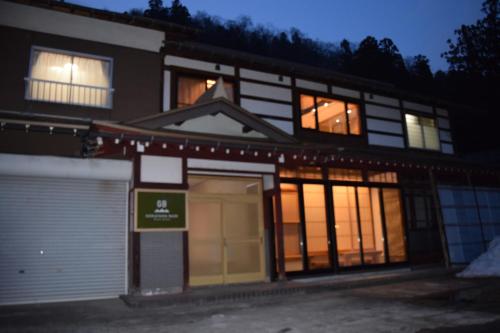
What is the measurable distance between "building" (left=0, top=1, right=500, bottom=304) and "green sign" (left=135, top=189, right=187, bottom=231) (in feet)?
0.11

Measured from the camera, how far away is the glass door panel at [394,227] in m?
12.6

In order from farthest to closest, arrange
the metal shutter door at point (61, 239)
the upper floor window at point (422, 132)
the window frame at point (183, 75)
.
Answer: the upper floor window at point (422, 132) < the window frame at point (183, 75) < the metal shutter door at point (61, 239)

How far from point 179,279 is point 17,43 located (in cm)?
686

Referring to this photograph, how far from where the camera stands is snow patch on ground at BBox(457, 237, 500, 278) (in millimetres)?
10594

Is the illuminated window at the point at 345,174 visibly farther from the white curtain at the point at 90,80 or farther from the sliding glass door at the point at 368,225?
the white curtain at the point at 90,80

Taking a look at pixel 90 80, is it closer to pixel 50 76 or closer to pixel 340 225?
pixel 50 76

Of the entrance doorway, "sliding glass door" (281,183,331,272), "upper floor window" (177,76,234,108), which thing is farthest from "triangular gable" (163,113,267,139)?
"sliding glass door" (281,183,331,272)

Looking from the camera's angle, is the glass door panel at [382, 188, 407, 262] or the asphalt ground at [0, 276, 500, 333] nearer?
the asphalt ground at [0, 276, 500, 333]

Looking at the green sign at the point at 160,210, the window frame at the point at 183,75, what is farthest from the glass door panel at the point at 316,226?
the green sign at the point at 160,210

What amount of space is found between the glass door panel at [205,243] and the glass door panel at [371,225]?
4914 mm

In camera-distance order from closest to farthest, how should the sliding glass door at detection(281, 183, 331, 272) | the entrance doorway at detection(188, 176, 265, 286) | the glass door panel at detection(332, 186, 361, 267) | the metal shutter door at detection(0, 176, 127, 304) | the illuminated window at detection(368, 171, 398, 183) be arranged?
the metal shutter door at detection(0, 176, 127, 304) < the entrance doorway at detection(188, 176, 265, 286) < the sliding glass door at detection(281, 183, 331, 272) < the glass door panel at detection(332, 186, 361, 267) < the illuminated window at detection(368, 171, 398, 183)

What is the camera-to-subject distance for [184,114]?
9.35 metres

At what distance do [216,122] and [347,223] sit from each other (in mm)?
5554

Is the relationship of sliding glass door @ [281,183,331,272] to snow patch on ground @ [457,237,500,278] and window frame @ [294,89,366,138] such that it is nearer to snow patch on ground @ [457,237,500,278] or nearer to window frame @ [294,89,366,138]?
window frame @ [294,89,366,138]
